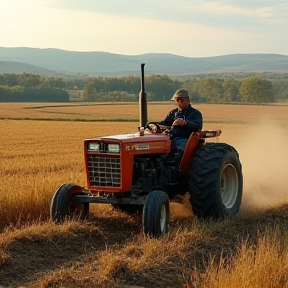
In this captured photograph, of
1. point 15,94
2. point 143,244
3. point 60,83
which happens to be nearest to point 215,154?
point 143,244

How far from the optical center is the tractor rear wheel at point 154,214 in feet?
25.2

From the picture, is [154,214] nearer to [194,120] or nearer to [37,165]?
[194,120]

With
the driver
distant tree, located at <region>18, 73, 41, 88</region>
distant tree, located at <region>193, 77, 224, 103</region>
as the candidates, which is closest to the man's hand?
the driver

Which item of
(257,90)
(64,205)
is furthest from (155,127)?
(257,90)

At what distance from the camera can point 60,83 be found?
335ft

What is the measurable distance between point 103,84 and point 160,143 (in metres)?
81.4

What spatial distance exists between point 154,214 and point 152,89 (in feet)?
212

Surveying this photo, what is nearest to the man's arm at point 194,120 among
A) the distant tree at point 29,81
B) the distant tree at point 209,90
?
the distant tree at point 209,90

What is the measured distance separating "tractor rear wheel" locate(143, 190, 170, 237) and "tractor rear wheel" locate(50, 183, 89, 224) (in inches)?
49.2

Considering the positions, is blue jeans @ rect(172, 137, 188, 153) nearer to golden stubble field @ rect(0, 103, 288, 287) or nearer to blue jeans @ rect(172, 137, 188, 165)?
blue jeans @ rect(172, 137, 188, 165)

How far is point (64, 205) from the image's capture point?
8.48 m

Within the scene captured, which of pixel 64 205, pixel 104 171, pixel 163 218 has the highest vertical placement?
pixel 104 171

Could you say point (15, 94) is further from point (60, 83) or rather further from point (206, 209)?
point (206, 209)

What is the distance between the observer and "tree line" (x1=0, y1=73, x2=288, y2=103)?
72.3 m
